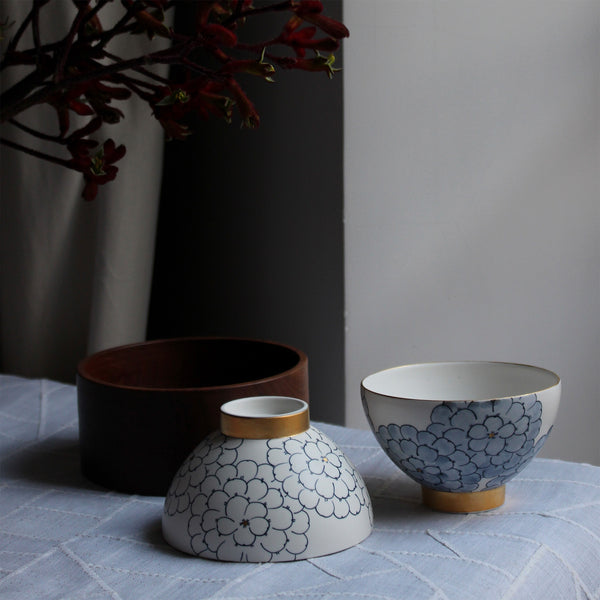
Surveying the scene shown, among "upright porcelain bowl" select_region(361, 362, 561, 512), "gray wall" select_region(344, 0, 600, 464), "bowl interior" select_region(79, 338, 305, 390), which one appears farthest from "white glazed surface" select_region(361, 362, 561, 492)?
"gray wall" select_region(344, 0, 600, 464)

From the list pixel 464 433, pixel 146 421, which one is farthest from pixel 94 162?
pixel 464 433

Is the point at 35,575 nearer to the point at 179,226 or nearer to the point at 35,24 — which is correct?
the point at 35,24

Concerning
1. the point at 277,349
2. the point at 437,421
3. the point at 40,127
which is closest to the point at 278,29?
the point at 40,127

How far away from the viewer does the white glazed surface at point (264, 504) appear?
0.41 metres

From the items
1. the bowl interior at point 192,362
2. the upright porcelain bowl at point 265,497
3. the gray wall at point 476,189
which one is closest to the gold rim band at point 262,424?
the upright porcelain bowl at point 265,497

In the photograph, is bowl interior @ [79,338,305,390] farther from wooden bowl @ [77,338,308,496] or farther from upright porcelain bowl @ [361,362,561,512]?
upright porcelain bowl @ [361,362,561,512]

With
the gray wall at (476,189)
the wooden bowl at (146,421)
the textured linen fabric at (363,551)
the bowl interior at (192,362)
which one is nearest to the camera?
the textured linen fabric at (363,551)

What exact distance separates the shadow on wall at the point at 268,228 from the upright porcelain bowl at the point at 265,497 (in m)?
0.36

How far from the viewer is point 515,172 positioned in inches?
29.3

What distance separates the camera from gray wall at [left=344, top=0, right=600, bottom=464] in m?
0.73

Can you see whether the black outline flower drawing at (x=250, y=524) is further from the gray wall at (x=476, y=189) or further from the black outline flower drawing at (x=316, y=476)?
the gray wall at (x=476, y=189)

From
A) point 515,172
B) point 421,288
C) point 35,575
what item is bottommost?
point 35,575

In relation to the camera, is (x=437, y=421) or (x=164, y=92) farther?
(x=164, y=92)

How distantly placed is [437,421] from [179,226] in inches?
24.1
